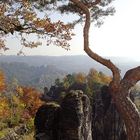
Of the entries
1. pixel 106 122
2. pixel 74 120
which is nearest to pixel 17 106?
pixel 106 122

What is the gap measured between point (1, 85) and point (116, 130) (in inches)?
1185

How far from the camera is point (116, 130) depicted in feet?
173

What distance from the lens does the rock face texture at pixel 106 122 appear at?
5250 centimetres

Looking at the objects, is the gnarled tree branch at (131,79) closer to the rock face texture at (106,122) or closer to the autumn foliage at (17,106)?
the autumn foliage at (17,106)

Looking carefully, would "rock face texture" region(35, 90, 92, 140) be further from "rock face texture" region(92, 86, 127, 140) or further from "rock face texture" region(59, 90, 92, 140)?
"rock face texture" region(92, 86, 127, 140)

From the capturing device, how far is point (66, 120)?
23938 mm

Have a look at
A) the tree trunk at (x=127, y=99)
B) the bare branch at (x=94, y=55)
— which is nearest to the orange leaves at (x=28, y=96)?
the bare branch at (x=94, y=55)

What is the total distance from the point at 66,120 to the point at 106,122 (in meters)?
31.6

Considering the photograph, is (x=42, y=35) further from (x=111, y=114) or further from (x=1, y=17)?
(x=111, y=114)

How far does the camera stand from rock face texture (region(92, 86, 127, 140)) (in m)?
52.5

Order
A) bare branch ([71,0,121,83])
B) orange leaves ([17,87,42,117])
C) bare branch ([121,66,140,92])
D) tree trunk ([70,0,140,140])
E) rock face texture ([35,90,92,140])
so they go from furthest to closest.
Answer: orange leaves ([17,87,42,117]) → rock face texture ([35,90,92,140]) → bare branch ([71,0,121,83]) → bare branch ([121,66,140,92]) → tree trunk ([70,0,140,140])

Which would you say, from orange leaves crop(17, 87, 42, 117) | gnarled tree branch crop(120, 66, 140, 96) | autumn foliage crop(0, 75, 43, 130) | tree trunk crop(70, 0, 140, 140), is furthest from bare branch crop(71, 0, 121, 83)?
orange leaves crop(17, 87, 42, 117)

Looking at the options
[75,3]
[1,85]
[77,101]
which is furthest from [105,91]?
→ [75,3]

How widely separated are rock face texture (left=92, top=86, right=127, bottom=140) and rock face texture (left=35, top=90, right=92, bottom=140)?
27600 mm
